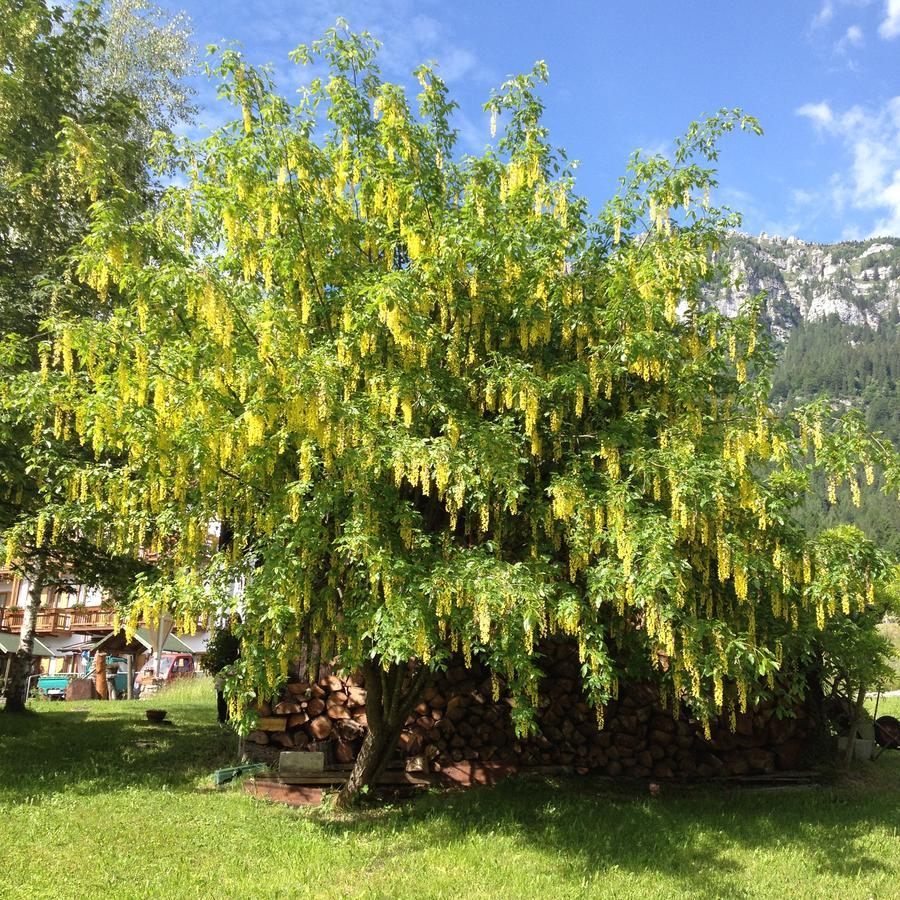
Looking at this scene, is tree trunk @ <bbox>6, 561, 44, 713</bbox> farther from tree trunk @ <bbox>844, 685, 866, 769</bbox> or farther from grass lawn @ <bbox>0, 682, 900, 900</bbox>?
tree trunk @ <bbox>844, 685, 866, 769</bbox>

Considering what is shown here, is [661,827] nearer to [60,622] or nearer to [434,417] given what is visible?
[434,417]

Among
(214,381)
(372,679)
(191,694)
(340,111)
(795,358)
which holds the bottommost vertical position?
(191,694)

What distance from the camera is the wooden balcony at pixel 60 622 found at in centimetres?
2680

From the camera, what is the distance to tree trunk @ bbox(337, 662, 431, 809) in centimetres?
734

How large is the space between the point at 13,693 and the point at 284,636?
9.55 meters

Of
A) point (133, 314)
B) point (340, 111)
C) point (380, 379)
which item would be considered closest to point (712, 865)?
point (380, 379)

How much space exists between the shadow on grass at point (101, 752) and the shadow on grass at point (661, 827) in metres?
3.09

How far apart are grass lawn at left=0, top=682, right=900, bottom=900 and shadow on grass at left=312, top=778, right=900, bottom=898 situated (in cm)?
2

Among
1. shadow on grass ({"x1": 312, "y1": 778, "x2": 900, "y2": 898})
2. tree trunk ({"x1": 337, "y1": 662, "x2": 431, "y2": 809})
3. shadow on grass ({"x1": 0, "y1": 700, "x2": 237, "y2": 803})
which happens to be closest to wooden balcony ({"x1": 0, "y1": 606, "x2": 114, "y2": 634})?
shadow on grass ({"x1": 0, "y1": 700, "x2": 237, "y2": 803})

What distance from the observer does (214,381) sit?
18.8 ft

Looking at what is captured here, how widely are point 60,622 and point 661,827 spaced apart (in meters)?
27.3

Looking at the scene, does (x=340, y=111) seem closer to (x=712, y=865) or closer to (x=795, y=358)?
(x=712, y=865)

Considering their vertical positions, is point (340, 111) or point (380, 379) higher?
point (340, 111)

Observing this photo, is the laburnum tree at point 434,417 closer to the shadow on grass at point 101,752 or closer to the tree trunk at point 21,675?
the shadow on grass at point 101,752
